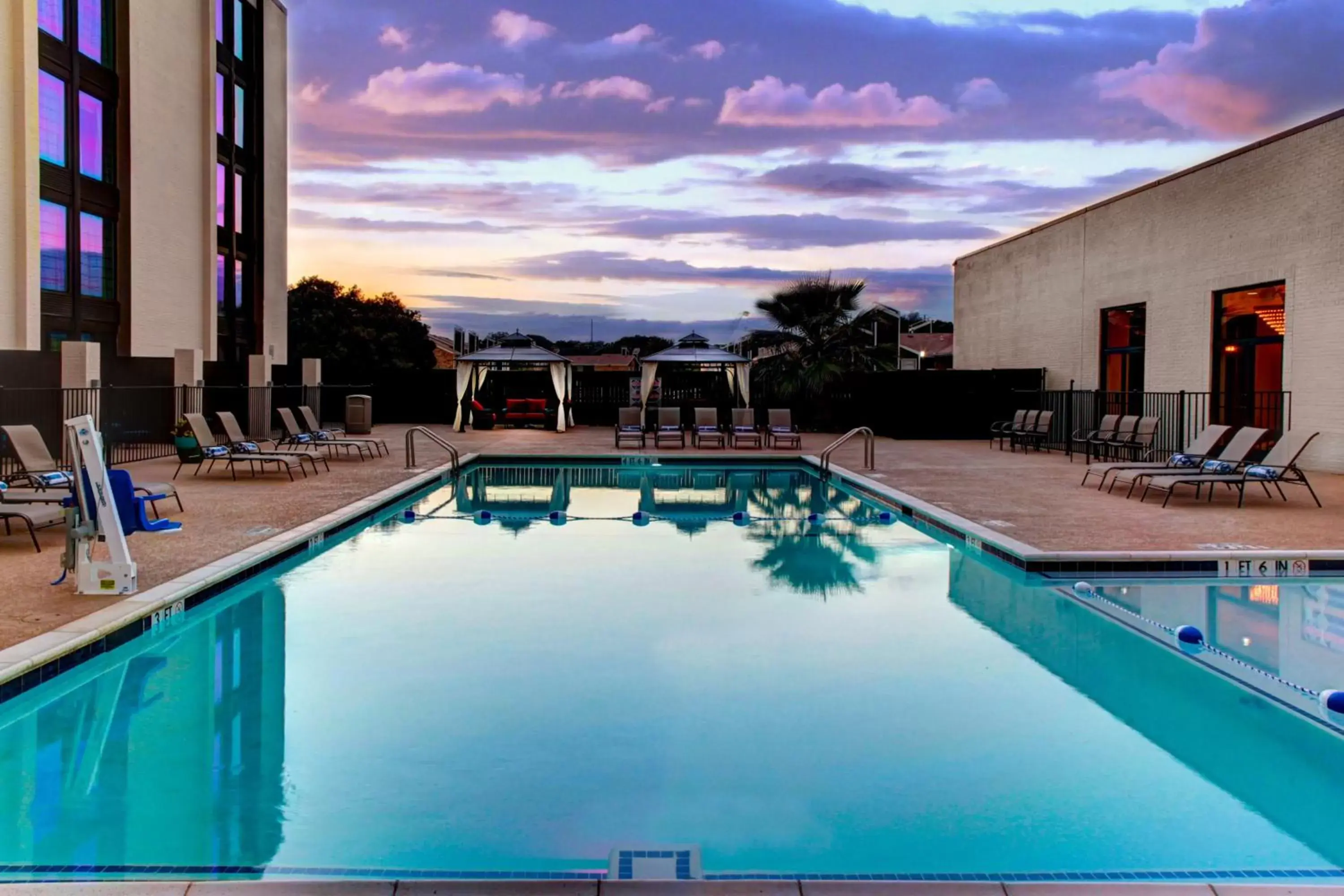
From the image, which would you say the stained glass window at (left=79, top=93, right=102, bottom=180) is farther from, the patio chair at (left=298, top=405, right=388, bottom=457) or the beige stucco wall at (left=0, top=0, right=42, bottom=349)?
the patio chair at (left=298, top=405, right=388, bottom=457)

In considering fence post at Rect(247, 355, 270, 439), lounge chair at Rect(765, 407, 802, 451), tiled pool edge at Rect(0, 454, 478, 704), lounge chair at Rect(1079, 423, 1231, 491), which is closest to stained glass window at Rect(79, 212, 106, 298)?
fence post at Rect(247, 355, 270, 439)

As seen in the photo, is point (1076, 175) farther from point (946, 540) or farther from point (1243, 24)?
point (946, 540)

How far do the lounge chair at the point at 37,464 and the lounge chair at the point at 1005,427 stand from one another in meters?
14.8

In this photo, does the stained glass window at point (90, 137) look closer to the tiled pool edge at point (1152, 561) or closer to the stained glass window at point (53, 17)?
the stained glass window at point (53, 17)

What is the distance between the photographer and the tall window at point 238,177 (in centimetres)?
2355

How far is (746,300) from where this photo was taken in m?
26.4

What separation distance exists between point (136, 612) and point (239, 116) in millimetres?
21874

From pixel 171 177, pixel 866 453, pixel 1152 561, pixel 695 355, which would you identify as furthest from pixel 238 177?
pixel 1152 561

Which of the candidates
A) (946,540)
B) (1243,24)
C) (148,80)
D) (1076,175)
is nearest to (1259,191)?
(1243,24)

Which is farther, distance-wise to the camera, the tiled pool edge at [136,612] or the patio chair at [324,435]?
the patio chair at [324,435]

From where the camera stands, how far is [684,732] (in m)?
4.73

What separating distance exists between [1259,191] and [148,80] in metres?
18.8

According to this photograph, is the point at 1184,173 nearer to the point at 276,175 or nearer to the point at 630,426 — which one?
the point at 630,426

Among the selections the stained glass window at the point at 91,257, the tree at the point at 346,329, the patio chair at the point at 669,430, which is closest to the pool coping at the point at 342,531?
the patio chair at the point at 669,430
